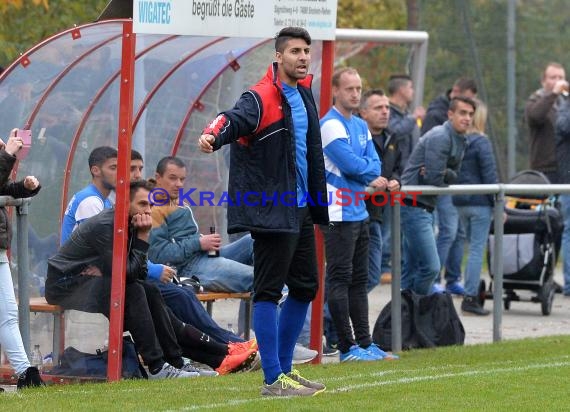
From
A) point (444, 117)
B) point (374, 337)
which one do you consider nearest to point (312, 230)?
point (374, 337)

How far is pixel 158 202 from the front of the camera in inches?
448

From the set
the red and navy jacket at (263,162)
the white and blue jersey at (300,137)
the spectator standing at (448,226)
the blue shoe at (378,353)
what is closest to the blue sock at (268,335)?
the red and navy jacket at (263,162)

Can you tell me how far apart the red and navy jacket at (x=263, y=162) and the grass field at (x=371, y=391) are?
1016 millimetres

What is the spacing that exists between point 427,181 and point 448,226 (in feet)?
9.98

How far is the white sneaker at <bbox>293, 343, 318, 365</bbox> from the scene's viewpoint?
1080 cm

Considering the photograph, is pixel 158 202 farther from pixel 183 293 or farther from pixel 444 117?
pixel 444 117

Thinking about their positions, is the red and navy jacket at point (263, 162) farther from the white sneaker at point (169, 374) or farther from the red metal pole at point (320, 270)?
the red metal pole at point (320, 270)

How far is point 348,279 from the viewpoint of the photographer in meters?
11.1

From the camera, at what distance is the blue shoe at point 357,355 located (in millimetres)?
11031

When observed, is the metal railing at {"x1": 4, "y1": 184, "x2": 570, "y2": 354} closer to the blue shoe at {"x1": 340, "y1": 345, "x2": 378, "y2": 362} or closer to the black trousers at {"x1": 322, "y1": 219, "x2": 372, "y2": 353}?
the black trousers at {"x1": 322, "y1": 219, "x2": 372, "y2": 353}

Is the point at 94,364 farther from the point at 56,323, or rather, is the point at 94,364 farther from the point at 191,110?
the point at 191,110

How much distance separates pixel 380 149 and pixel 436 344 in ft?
5.80

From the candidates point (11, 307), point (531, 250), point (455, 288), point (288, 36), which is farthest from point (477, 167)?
point (11, 307)

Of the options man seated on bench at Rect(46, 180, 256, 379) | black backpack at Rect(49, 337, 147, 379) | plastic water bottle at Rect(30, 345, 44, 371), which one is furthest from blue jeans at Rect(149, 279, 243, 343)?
plastic water bottle at Rect(30, 345, 44, 371)
